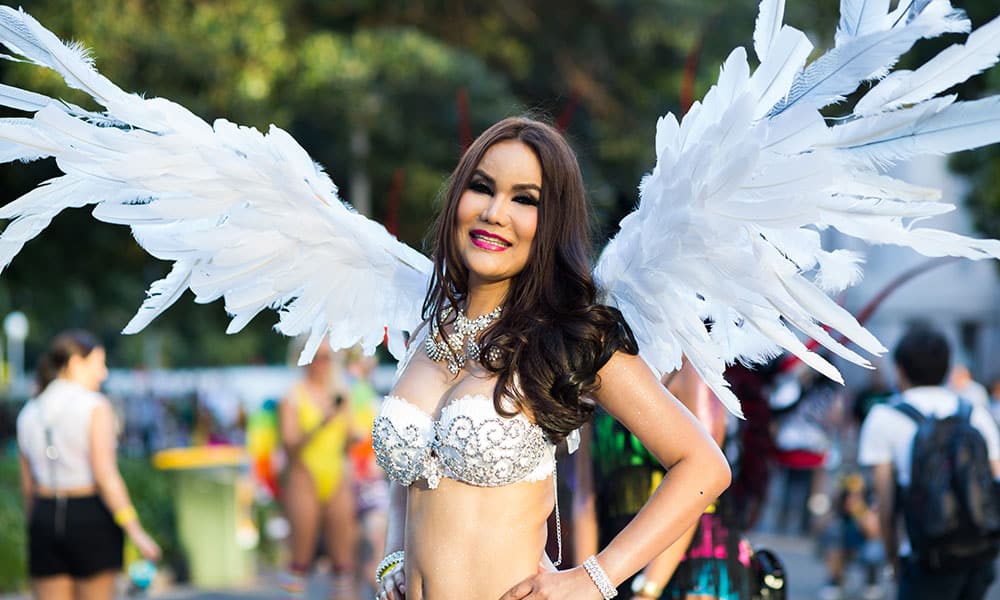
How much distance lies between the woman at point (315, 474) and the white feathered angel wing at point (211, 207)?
172 inches

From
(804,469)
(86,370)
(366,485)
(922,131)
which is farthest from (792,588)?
(922,131)

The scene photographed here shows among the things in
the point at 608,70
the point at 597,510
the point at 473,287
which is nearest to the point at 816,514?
the point at 608,70

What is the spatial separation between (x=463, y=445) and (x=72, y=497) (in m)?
4.55

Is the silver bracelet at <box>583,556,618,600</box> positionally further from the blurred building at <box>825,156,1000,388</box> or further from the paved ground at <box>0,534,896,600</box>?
the blurred building at <box>825,156,1000,388</box>

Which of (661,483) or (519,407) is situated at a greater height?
(519,407)

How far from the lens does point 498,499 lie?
2.94m

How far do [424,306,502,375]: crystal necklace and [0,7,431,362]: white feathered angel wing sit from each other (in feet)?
1.29

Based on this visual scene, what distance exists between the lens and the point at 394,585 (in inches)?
124

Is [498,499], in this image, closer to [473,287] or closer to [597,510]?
[473,287]

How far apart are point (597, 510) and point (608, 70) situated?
12.7 m

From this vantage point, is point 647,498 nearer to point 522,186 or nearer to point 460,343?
point 460,343

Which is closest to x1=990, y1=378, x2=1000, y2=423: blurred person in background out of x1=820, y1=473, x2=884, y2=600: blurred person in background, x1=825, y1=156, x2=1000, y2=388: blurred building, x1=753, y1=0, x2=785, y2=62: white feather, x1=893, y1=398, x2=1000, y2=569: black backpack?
x1=820, y1=473, x2=884, y2=600: blurred person in background

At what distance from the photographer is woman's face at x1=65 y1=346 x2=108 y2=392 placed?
275 inches

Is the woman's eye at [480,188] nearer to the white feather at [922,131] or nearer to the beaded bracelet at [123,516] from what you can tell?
the white feather at [922,131]
